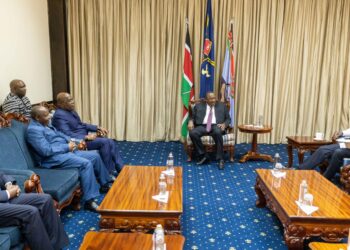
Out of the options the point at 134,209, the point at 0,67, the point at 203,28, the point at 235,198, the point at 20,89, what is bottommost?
the point at 235,198

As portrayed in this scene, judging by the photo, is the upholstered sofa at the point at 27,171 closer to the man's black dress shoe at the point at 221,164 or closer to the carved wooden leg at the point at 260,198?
the carved wooden leg at the point at 260,198

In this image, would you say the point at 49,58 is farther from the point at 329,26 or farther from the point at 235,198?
the point at 329,26

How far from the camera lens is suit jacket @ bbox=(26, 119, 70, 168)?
308 cm

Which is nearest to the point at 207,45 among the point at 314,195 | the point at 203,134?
the point at 203,134

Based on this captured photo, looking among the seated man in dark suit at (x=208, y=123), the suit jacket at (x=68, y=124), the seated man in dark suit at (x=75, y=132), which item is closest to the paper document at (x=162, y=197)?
the seated man in dark suit at (x=75, y=132)

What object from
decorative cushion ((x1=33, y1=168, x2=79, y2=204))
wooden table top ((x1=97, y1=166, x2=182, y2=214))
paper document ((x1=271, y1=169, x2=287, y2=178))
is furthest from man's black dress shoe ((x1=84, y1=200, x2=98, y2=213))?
paper document ((x1=271, y1=169, x2=287, y2=178))

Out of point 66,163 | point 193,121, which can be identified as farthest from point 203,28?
point 66,163

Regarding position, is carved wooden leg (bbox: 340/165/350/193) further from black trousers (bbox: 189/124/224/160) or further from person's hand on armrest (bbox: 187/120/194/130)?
person's hand on armrest (bbox: 187/120/194/130)

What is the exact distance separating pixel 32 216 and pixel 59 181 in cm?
73

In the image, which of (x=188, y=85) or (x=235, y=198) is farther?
(x=188, y=85)

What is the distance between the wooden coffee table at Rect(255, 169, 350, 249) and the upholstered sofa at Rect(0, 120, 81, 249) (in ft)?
6.15

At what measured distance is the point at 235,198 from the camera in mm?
3488

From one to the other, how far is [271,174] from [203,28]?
3.42 metres

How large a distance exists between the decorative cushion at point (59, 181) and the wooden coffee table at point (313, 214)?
1.87 m
